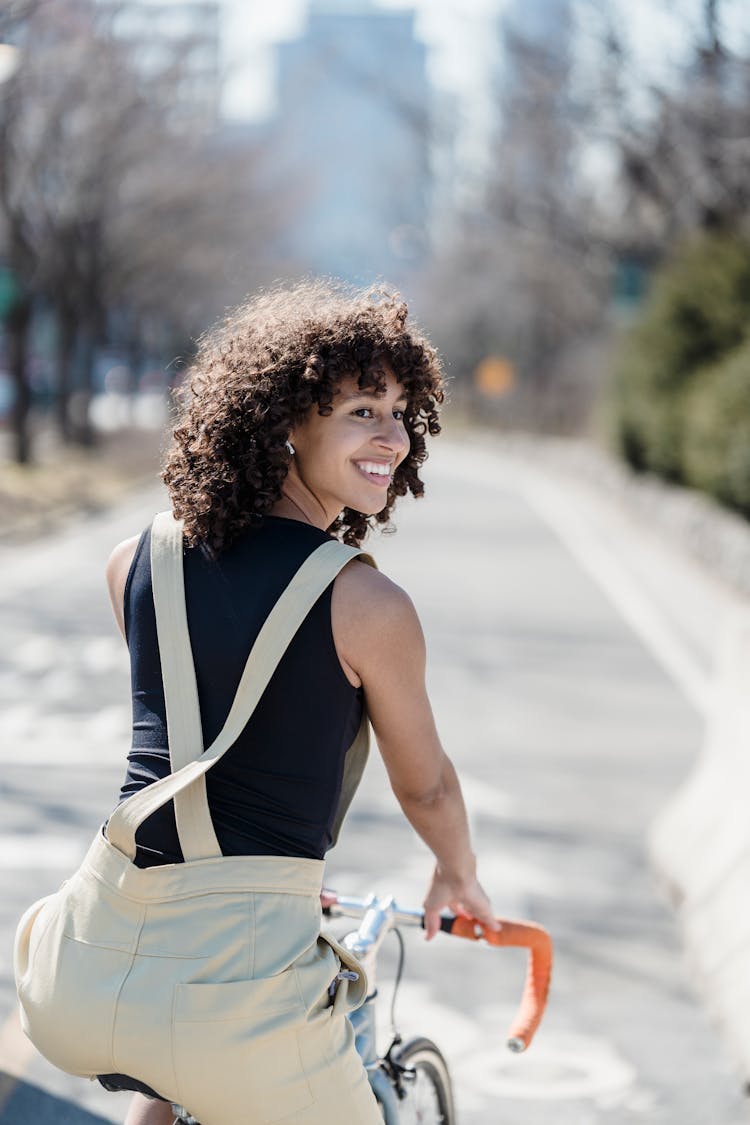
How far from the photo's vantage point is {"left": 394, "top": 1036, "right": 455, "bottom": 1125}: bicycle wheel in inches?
113

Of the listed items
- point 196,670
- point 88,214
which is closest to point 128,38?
point 88,214

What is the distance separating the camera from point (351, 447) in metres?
2.40

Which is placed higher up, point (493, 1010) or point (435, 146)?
point (435, 146)

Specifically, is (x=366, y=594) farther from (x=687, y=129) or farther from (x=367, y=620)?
(x=687, y=129)

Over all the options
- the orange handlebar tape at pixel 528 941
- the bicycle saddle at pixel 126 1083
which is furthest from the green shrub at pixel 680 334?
the bicycle saddle at pixel 126 1083

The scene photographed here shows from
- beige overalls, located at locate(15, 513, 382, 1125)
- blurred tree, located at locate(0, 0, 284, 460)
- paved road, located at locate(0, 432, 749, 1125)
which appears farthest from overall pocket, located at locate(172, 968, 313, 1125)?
blurred tree, located at locate(0, 0, 284, 460)

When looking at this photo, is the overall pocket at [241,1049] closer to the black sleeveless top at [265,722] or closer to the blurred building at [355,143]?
the black sleeveless top at [265,722]

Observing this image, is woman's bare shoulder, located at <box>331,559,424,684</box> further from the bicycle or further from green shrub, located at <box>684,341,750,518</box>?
green shrub, located at <box>684,341,750,518</box>

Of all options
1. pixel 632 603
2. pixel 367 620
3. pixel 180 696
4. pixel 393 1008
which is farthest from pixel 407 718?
pixel 632 603

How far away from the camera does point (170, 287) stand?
54.0 m

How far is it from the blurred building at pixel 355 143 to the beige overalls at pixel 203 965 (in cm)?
1897

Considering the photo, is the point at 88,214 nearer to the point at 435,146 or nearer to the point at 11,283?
the point at 11,283

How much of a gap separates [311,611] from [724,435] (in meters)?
17.7

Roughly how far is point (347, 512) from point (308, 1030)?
92cm
